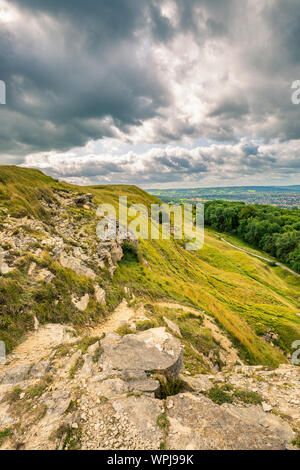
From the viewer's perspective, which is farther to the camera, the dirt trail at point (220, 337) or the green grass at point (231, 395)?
the dirt trail at point (220, 337)

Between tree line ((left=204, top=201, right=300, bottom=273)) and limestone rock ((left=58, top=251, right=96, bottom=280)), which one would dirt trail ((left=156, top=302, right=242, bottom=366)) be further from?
tree line ((left=204, top=201, right=300, bottom=273))

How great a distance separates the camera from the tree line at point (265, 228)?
98562mm

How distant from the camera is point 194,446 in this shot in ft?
21.8

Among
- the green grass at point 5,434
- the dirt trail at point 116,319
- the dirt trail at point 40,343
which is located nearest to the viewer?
the green grass at point 5,434

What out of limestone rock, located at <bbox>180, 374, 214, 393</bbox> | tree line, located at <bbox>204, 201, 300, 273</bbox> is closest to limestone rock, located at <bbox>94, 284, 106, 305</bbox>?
limestone rock, located at <bbox>180, 374, 214, 393</bbox>

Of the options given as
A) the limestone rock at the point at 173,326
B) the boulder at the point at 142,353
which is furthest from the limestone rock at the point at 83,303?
the limestone rock at the point at 173,326

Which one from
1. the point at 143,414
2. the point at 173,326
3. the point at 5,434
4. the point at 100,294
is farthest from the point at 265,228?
the point at 5,434

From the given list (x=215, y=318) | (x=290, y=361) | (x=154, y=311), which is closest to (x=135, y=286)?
(x=154, y=311)

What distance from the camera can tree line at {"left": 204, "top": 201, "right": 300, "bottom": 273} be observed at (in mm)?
98562

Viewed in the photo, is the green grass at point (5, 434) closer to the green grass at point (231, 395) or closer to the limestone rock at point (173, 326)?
the green grass at point (231, 395)
